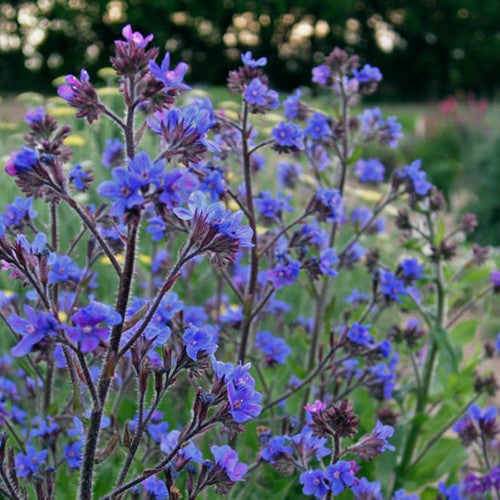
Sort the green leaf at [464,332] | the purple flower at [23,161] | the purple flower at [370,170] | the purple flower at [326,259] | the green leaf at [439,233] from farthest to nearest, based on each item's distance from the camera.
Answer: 1. the purple flower at [370,170]
2. the green leaf at [464,332]
3. the green leaf at [439,233]
4. the purple flower at [326,259]
5. the purple flower at [23,161]

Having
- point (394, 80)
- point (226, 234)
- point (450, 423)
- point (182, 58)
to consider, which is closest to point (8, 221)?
point (226, 234)

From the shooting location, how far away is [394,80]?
33.8m

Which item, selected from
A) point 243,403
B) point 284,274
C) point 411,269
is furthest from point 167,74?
point 411,269

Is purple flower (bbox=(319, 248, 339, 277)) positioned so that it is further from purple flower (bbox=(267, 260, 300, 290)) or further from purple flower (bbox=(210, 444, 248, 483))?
purple flower (bbox=(210, 444, 248, 483))

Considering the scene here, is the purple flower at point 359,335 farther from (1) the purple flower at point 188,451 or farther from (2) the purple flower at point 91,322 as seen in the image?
(2) the purple flower at point 91,322

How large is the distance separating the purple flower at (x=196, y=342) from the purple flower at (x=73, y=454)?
874 mm

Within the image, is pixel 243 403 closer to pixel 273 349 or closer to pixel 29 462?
pixel 29 462

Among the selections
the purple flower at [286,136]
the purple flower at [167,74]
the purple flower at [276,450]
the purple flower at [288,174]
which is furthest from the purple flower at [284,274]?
the purple flower at [288,174]

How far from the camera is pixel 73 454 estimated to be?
2127 millimetres

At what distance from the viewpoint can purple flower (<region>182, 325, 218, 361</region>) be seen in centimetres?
135

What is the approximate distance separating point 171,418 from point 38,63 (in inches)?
1197

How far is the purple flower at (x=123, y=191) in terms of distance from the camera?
3.83 feet

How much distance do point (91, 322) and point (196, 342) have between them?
240 mm

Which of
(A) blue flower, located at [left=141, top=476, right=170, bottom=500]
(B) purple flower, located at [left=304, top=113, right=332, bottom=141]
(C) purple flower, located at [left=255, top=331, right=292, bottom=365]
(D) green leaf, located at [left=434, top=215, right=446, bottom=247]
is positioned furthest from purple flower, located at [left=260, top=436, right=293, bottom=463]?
(D) green leaf, located at [left=434, top=215, right=446, bottom=247]
